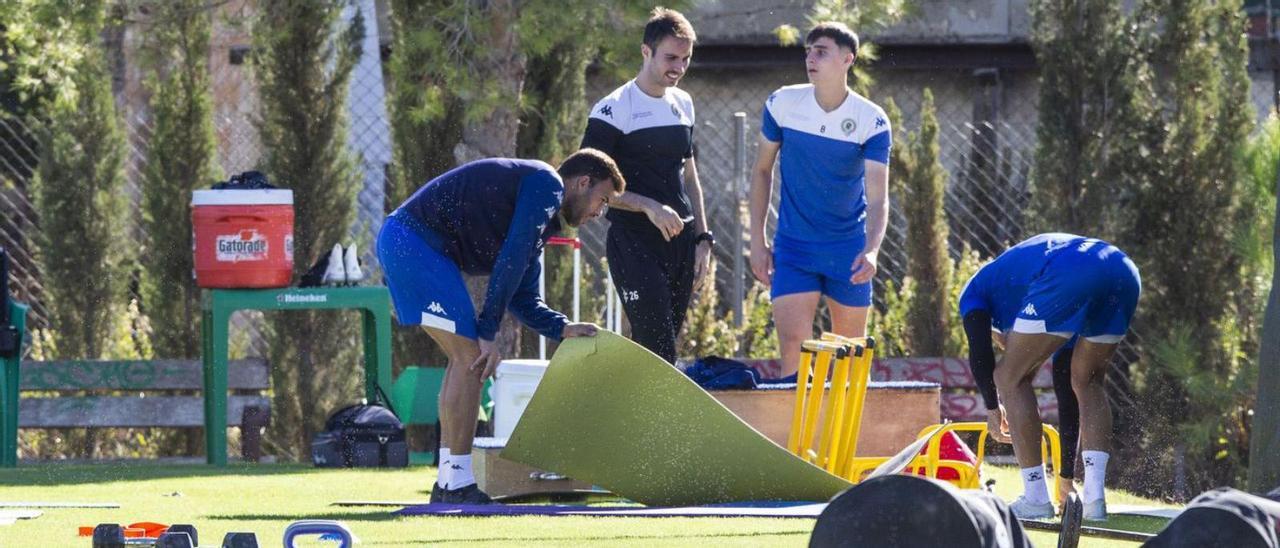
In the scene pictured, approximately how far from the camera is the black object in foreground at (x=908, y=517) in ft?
13.2

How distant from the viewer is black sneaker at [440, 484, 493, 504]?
23.3ft

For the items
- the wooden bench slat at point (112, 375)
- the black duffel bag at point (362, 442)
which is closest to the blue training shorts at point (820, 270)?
the black duffel bag at point (362, 442)

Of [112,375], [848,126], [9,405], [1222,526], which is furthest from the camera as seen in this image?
[112,375]

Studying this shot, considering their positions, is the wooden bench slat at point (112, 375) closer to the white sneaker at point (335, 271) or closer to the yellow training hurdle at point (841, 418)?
the white sneaker at point (335, 271)

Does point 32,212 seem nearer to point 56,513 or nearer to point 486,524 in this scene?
point 56,513

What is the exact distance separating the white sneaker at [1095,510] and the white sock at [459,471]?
6.94 ft

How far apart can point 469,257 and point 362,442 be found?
2.84m

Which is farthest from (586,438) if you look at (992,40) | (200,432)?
(992,40)

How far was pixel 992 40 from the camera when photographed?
1695cm

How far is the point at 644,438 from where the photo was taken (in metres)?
6.79

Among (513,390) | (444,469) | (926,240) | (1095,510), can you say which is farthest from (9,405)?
(1095,510)

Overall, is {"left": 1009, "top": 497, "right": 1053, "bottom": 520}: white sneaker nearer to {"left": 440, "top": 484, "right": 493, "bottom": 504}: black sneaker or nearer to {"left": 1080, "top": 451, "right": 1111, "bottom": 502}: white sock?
{"left": 1080, "top": 451, "right": 1111, "bottom": 502}: white sock

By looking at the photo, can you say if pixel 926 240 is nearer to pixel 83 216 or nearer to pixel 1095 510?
pixel 83 216

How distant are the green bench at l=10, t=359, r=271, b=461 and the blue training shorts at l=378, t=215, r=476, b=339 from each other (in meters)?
4.44
